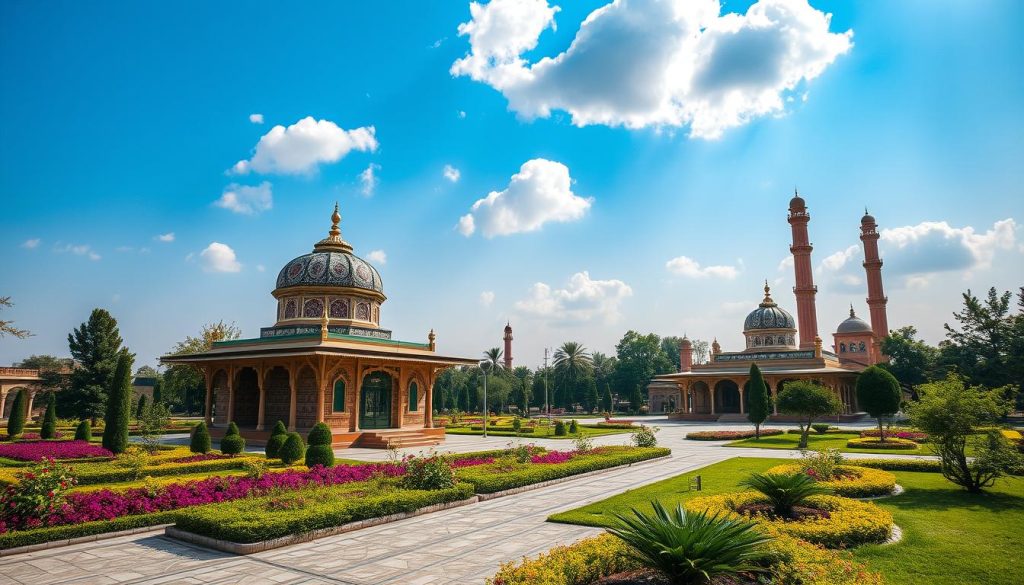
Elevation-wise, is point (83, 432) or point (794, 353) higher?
point (794, 353)

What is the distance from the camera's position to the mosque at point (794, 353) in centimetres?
4300

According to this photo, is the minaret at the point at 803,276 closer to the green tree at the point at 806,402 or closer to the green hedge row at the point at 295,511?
the green tree at the point at 806,402

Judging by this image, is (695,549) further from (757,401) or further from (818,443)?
(757,401)

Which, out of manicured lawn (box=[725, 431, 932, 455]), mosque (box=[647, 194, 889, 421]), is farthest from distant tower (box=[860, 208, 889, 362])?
manicured lawn (box=[725, 431, 932, 455])

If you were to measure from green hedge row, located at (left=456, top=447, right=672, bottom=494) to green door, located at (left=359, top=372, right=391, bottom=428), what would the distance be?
1161 cm

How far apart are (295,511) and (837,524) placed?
787 centimetres

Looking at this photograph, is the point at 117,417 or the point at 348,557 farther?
the point at 117,417

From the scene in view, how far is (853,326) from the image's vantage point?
202ft

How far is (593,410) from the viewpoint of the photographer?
65.8 m

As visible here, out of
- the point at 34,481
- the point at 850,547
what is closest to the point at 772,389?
the point at 850,547

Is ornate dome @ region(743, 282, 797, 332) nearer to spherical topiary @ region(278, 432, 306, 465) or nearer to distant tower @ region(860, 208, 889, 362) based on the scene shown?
distant tower @ region(860, 208, 889, 362)

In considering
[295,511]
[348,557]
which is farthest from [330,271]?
[348,557]

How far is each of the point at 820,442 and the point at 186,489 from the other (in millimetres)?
23464

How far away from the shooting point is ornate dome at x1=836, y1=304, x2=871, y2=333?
61000 mm
